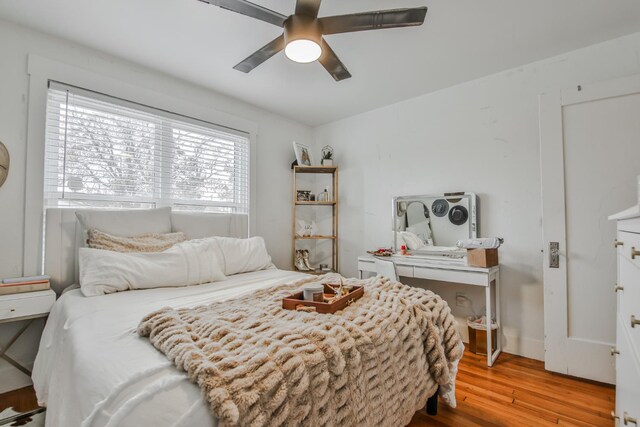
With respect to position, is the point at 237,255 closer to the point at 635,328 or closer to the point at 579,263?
the point at 635,328

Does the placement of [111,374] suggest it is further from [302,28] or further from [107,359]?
[302,28]

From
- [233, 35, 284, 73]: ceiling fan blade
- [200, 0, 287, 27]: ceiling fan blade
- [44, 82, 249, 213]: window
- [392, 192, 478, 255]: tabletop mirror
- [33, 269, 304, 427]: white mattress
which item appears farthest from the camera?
[392, 192, 478, 255]: tabletop mirror

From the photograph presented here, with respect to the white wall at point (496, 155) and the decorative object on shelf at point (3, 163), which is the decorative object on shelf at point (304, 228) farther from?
the decorative object on shelf at point (3, 163)

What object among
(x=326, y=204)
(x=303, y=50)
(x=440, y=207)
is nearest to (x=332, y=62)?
(x=303, y=50)

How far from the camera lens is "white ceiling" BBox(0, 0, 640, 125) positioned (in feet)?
5.99

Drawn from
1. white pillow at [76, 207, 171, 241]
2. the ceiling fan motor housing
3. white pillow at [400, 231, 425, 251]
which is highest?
the ceiling fan motor housing

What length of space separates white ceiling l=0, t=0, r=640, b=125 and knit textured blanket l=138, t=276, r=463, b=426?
5.85 feet

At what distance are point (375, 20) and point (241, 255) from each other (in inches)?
76.2

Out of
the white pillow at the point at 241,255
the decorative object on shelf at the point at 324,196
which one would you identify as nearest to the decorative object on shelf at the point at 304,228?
the decorative object on shelf at the point at 324,196

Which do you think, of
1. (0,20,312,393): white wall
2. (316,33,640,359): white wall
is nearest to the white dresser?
(316,33,640,359): white wall

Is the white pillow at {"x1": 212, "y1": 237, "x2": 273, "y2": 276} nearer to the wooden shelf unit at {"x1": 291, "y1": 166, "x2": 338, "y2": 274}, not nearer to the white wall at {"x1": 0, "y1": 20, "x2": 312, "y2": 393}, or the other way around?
the wooden shelf unit at {"x1": 291, "y1": 166, "x2": 338, "y2": 274}

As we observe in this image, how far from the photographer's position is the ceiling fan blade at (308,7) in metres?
1.47

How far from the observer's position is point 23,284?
1780mm

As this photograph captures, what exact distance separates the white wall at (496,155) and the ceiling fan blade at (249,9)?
6.61 ft
